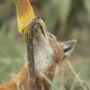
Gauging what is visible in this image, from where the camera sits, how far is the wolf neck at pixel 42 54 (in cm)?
262

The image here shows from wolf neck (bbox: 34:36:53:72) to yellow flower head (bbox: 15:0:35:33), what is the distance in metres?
0.38

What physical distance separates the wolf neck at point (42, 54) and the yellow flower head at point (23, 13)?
14.8 inches

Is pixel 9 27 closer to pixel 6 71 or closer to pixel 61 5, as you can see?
pixel 61 5

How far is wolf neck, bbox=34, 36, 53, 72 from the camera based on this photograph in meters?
2.62

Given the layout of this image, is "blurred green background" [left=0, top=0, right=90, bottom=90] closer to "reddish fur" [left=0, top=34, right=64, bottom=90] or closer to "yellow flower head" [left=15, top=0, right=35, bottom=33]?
"reddish fur" [left=0, top=34, right=64, bottom=90]

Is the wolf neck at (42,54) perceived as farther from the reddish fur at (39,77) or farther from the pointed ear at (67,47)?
the pointed ear at (67,47)

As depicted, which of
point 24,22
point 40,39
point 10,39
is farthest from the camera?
point 10,39

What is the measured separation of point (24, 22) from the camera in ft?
7.15

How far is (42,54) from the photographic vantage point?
2.67m

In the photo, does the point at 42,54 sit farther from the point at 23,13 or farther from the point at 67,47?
the point at 23,13

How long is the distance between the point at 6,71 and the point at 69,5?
4050mm

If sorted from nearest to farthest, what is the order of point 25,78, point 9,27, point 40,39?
point 40,39 → point 25,78 → point 9,27

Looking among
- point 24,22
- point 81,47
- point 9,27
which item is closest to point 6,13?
point 9,27

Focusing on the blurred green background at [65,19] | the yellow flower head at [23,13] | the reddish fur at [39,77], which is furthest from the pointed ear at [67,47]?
the blurred green background at [65,19]
